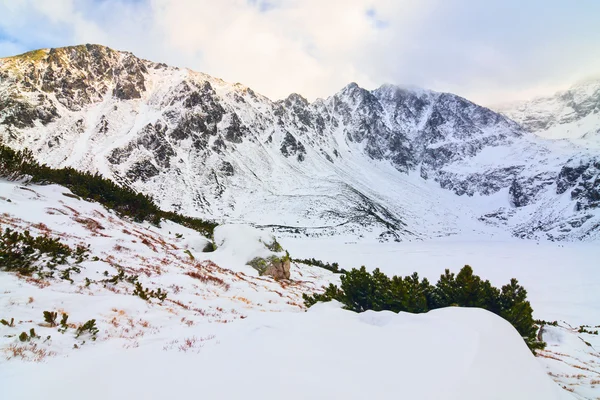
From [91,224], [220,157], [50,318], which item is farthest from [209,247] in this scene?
[220,157]

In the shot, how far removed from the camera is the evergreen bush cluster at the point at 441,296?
952cm

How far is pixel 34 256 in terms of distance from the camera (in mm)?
8461

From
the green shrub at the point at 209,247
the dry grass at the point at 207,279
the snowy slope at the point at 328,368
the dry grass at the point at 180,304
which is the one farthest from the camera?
the green shrub at the point at 209,247

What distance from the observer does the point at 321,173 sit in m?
150

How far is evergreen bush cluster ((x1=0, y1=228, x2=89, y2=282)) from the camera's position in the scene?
25.7ft

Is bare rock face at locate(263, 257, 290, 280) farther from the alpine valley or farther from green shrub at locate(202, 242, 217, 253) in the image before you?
green shrub at locate(202, 242, 217, 253)

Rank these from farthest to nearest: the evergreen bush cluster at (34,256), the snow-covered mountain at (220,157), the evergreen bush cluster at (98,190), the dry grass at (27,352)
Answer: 1. the snow-covered mountain at (220,157)
2. the evergreen bush cluster at (98,190)
3. the evergreen bush cluster at (34,256)
4. the dry grass at (27,352)

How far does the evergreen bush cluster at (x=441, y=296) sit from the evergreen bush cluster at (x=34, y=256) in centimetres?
915

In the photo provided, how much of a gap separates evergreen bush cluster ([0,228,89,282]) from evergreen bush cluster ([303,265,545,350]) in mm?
9149

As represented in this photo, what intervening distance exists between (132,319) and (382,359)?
5.73 metres

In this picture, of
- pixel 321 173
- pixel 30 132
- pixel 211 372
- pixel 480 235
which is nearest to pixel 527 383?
pixel 211 372

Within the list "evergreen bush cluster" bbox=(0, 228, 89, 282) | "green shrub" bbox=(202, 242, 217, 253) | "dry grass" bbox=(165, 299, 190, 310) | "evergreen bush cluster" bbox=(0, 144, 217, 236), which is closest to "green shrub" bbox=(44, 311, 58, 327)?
"evergreen bush cluster" bbox=(0, 228, 89, 282)

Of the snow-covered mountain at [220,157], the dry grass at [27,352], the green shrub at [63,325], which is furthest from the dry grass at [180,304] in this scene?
the snow-covered mountain at [220,157]

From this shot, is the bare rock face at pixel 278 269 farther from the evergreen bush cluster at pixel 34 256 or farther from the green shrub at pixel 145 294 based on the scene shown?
the evergreen bush cluster at pixel 34 256
